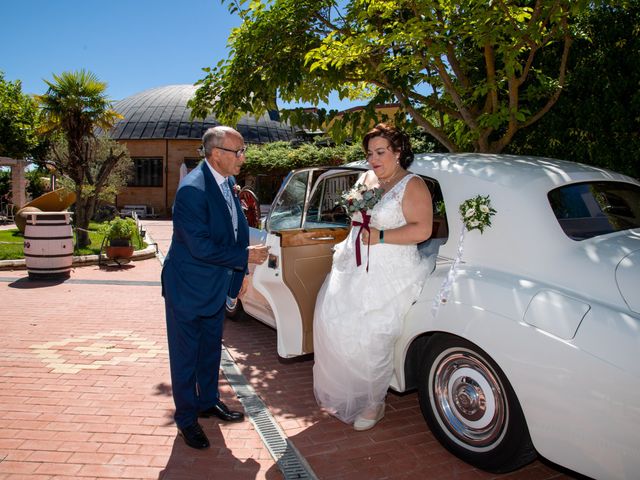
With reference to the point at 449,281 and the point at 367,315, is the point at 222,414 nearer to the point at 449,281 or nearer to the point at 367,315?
the point at 367,315

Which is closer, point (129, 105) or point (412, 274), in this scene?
point (412, 274)

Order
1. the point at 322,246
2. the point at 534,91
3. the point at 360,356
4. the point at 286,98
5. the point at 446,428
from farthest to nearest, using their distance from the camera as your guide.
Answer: the point at 286,98 → the point at 534,91 → the point at 322,246 → the point at 360,356 → the point at 446,428

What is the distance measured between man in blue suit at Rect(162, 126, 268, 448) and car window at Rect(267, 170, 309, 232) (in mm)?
1426

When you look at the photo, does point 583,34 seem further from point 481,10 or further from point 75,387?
point 75,387

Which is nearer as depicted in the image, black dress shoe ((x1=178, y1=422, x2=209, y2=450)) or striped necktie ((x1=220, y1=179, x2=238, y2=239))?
black dress shoe ((x1=178, y1=422, x2=209, y2=450))

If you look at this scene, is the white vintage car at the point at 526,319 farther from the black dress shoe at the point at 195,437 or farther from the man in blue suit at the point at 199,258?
the black dress shoe at the point at 195,437

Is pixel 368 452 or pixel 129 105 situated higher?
pixel 129 105

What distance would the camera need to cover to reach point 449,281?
303 cm

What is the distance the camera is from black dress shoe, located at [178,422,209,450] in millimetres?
3289

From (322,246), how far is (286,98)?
13.1 ft

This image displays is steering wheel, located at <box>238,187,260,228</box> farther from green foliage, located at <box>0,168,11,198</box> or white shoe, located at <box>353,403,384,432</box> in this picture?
green foliage, located at <box>0,168,11,198</box>

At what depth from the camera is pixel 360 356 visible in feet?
11.2

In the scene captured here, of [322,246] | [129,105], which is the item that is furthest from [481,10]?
[129,105]

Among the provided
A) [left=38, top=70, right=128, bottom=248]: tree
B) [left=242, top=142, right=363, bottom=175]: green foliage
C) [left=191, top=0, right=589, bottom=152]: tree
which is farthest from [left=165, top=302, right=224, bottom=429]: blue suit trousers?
[left=242, top=142, right=363, bottom=175]: green foliage
